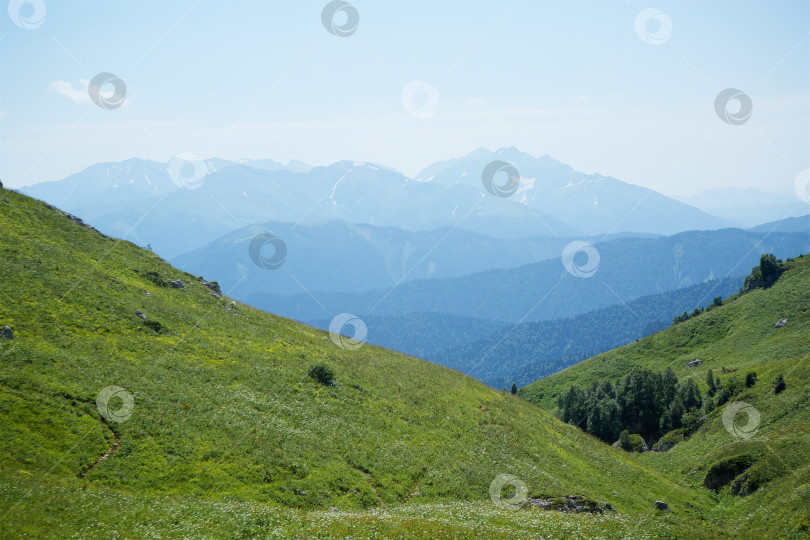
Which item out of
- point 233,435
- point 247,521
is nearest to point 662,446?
point 233,435

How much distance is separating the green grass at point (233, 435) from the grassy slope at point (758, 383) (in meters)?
3.84

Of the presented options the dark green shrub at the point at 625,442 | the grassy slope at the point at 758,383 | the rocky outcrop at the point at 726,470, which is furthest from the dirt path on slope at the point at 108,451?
the dark green shrub at the point at 625,442

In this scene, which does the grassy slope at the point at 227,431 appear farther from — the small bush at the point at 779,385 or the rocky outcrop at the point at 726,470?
the small bush at the point at 779,385

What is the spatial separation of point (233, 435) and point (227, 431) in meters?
0.69

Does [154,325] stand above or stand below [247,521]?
above

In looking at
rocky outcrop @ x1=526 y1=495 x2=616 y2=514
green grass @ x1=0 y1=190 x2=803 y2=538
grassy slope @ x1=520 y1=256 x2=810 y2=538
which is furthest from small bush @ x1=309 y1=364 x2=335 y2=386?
grassy slope @ x1=520 y1=256 x2=810 y2=538

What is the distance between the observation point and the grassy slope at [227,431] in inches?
933

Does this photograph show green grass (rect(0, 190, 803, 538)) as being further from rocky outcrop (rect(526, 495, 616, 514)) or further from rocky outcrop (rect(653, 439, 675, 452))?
rocky outcrop (rect(653, 439, 675, 452))

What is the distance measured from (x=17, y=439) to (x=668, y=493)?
53314 mm

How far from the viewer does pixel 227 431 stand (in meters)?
33.2

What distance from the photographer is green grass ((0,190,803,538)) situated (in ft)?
76.7

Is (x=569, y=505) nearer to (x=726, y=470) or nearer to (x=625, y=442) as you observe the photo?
(x=726, y=470)

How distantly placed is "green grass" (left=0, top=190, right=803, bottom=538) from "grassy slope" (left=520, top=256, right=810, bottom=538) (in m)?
3.84

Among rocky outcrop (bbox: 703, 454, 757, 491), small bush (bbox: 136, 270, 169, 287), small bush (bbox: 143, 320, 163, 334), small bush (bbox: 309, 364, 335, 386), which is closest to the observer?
rocky outcrop (bbox: 703, 454, 757, 491)
